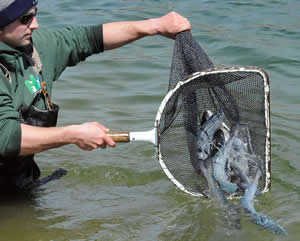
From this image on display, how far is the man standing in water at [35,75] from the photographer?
3.69 metres

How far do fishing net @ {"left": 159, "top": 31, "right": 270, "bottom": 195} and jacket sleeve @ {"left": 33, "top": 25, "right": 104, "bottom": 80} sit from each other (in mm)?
786

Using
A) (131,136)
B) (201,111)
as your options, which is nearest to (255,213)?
(201,111)

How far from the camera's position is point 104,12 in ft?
37.9

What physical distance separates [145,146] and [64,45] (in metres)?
1.65

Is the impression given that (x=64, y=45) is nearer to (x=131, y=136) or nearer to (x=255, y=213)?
(x=131, y=136)

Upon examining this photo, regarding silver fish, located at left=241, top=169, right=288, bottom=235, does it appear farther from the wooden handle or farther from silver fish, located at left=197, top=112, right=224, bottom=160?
the wooden handle

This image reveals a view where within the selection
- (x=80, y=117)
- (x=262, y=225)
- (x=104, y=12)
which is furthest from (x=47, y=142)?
(x=104, y=12)

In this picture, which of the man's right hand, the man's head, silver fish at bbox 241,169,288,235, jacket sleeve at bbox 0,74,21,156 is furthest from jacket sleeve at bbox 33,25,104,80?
silver fish at bbox 241,169,288,235

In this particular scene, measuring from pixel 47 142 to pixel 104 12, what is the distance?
817 centimetres

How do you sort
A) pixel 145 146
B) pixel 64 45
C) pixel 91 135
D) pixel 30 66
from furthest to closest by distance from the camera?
pixel 145 146 < pixel 64 45 < pixel 30 66 < pixel 91 135

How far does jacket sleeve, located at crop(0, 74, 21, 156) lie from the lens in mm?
3688

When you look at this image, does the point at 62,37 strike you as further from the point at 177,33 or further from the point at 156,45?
the point at 156,45

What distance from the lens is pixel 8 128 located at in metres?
3.68

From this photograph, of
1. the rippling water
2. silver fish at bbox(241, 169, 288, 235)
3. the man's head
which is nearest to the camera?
the man's head
